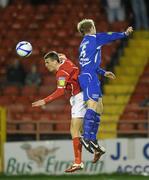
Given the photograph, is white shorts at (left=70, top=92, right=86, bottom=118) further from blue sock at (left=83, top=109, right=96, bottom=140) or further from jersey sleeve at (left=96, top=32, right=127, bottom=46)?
jersey sleeve at (left=96, top=32, right=127, bottom=46)

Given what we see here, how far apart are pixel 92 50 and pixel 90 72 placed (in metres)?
0.31

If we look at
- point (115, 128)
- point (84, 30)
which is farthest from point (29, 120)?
point (84, 30)

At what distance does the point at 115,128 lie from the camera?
20453 millimetres

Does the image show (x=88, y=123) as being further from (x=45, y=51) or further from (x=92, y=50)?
(x=45, y=51)

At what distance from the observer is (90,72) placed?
538 inches

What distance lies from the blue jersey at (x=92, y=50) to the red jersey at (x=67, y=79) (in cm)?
19

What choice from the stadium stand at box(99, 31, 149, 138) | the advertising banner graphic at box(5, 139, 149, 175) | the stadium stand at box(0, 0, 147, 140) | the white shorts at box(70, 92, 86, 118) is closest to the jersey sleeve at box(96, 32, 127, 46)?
the white shorts at box(70, 92, 86, 118)

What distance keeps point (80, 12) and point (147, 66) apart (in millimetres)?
2714

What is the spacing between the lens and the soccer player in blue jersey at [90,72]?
44.6 ft

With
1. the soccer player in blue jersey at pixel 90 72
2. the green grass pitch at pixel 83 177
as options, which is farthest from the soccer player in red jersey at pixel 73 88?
the green grass pitch at pixel 83 177

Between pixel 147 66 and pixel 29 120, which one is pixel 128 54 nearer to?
pixel 147 66

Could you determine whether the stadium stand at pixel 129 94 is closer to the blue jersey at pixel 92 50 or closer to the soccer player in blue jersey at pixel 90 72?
the soccer player in blue jersey at pixel 90 72

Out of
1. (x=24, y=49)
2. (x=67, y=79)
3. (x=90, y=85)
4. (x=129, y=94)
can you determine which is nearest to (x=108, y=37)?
(x=90, y=85)

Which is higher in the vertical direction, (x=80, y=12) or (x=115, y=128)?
(x=80, y=12)
